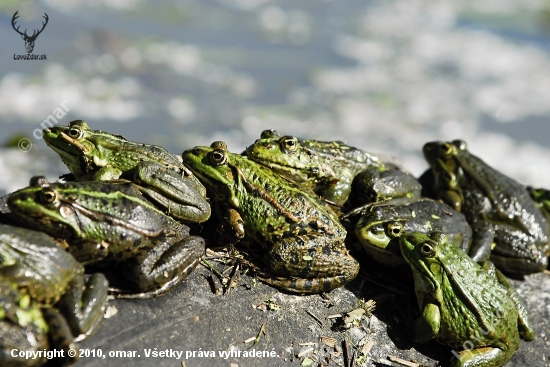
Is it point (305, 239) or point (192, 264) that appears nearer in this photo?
point (192, 264)

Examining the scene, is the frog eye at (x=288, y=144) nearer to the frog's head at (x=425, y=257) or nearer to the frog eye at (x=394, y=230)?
the frog eye at (x=394, y=230)

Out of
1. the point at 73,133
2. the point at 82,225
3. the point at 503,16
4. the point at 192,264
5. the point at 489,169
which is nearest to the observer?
the point at 82,225

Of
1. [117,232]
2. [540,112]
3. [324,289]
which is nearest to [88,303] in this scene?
[117,232]

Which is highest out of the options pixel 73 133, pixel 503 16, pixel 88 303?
pixel 503 16

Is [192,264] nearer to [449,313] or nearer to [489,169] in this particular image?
[449,313]

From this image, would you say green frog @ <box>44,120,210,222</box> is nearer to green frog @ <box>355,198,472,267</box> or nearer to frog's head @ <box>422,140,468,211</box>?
green frog @ <box>355,198,472,267</box>

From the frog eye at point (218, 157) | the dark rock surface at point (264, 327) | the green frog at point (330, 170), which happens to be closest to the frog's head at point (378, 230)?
the dark rock surface at point (264, 327)
